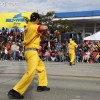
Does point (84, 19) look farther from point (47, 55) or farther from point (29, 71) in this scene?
point (29, 71)

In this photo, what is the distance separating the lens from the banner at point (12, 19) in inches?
1253

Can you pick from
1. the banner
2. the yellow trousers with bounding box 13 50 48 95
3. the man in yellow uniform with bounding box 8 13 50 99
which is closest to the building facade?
the banner

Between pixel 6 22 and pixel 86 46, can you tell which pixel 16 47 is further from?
pixel 6 22

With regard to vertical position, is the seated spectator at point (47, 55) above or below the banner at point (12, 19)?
below

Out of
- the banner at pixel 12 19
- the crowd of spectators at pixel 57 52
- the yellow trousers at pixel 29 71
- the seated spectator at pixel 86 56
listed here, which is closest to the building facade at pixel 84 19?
the banner at pixel 12 19

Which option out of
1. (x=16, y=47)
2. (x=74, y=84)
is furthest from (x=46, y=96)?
(x=16, y=47)

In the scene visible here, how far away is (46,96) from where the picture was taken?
22.8ft

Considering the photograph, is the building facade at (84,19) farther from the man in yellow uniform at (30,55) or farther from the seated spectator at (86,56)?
the man in yellow uniform at (30,55)

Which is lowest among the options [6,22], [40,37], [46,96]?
[46,96]

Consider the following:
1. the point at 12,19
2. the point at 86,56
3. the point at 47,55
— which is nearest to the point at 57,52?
the point at 47,55

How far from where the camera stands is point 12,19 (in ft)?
106

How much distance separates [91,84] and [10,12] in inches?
999

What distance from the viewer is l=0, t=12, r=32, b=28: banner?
31.8m

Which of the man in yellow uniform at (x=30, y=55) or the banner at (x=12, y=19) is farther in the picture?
the banner at (x=12, y=19)
